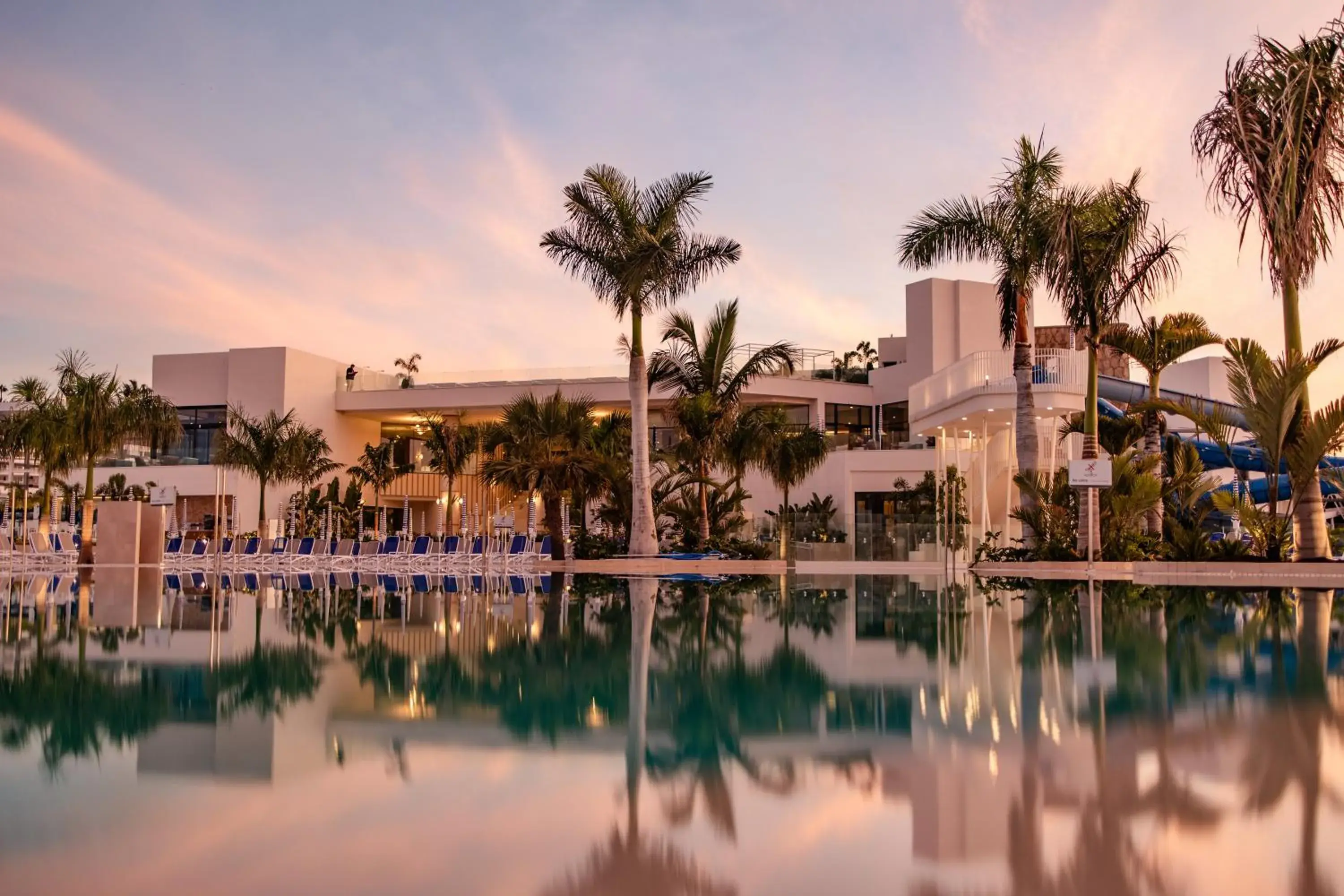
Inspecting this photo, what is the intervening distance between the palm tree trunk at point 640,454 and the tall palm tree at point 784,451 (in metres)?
3.08

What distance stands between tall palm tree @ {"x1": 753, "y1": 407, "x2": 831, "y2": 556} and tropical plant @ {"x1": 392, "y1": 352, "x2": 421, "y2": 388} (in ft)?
66.8

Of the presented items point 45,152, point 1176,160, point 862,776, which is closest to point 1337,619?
point 862,776

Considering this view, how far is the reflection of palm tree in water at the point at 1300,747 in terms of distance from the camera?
3803 millimetres

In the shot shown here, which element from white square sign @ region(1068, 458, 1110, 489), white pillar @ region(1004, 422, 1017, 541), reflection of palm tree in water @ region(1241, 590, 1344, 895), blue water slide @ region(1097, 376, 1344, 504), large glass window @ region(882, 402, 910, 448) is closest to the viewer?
reflection of palm tree in water @ region(1241, 590, 1344, 895)

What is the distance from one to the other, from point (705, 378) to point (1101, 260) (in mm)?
8765

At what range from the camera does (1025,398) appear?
22562mm

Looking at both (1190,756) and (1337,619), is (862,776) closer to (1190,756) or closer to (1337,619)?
(1190,756)

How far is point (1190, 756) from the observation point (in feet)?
16.6

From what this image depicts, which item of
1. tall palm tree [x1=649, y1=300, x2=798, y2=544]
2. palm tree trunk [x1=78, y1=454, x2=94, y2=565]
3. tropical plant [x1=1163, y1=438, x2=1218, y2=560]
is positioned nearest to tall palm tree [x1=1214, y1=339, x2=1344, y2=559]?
tropical plant [x1=1163, y1=438, x2=1218, y2=560]

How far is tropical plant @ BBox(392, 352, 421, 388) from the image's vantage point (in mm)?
46219

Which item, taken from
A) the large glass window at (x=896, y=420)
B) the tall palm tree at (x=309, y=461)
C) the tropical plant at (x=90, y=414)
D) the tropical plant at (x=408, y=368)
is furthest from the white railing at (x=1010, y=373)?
the tropical plant at (x=408, y=368)

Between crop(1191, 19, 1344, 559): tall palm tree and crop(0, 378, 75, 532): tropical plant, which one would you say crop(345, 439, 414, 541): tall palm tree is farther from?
crop(1191, 19, 1344, 559): tall palm tree

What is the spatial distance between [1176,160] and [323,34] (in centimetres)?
1622

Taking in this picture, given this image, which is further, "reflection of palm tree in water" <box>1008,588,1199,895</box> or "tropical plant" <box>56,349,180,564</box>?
"tropical plant" <box>56,349,180,564</box>
